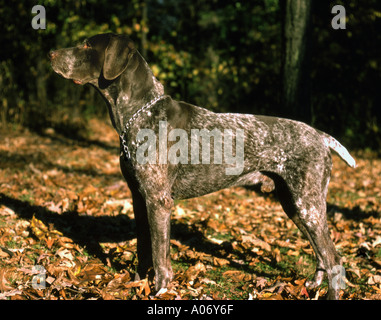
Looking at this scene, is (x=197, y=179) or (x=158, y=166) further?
(x=197, y=179)

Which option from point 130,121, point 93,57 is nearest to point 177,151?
point 130,121

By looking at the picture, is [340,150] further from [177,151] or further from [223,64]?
[223,64]

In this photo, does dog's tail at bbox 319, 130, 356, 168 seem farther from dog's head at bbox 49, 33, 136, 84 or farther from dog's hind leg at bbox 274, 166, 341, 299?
dog's head at bbox 49, 33, 136, 84

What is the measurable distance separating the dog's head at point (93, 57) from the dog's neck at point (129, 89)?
0.09 m

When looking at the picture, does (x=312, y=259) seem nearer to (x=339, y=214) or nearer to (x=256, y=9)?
(x=339, y=214)

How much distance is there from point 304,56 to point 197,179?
13.3 ft

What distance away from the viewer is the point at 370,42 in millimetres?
13305

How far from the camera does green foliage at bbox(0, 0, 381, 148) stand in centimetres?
1249

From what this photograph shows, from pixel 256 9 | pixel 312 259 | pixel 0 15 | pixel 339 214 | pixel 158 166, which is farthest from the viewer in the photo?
pixel 256 9

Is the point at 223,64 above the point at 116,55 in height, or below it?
above

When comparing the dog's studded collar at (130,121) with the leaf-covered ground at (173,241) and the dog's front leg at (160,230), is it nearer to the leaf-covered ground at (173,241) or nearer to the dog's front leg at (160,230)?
the dog's front leg at (160,230)

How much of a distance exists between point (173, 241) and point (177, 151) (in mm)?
1818

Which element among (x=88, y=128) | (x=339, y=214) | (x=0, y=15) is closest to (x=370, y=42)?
(x=339, y=214)

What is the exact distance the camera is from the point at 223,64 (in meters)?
14.7
